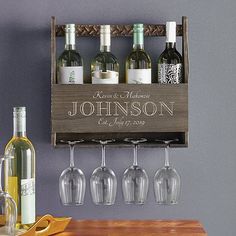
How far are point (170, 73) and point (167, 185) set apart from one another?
419mm

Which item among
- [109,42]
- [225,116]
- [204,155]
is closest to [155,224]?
[204,155]

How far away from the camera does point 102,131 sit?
2545mm

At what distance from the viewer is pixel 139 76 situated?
2.53 metres

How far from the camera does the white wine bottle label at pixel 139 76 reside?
2.52 m

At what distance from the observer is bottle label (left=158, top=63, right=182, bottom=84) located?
99.6 inches

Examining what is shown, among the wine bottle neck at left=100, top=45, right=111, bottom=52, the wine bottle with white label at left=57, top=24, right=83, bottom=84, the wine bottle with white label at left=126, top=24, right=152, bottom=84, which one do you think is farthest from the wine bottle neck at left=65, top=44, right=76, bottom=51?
the wine bottle with white label at left=126, top=24, right=152, bottom=84

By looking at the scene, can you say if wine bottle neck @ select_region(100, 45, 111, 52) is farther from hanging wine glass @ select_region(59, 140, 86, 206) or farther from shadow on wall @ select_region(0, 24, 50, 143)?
hanging wine glass @ select_region(59, 140, 86, 206)

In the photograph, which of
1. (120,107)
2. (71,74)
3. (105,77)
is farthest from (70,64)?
(120,107)

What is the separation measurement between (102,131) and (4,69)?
1.53ft

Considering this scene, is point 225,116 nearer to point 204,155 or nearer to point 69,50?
point 204,155

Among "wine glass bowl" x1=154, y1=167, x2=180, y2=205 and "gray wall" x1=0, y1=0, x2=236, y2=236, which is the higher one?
"gray wall" x1=0, y1=0, x2=236, y2=236

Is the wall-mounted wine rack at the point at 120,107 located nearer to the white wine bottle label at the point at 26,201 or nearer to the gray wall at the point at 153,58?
the gray wall at the point at 153,58

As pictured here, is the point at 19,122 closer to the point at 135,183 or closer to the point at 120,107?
the point at 120,107

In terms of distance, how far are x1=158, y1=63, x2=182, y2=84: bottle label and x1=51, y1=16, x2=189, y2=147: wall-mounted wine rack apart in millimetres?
21
